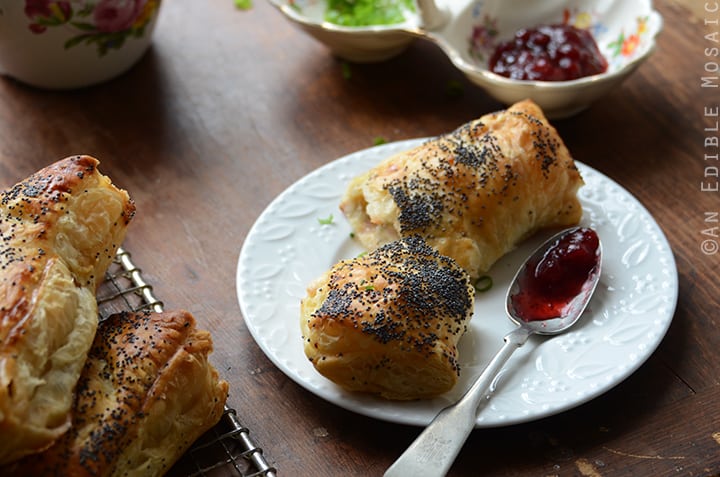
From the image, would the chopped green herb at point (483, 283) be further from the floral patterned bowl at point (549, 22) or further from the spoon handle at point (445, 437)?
the floral patterned bowl at point (549, 22)

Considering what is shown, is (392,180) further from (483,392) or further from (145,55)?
(145,55)

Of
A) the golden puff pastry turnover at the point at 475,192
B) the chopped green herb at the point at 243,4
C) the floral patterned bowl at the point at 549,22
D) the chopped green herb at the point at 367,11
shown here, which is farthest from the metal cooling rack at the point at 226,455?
the chopped green herb at the point at 243,4

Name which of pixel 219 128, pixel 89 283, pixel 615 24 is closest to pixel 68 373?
pixel 89 283

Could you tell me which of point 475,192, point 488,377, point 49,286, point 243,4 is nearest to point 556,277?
point 475,192

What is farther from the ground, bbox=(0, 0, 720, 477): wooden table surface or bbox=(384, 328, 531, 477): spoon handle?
bbox=(384, 328, 531, 477): spoon handle

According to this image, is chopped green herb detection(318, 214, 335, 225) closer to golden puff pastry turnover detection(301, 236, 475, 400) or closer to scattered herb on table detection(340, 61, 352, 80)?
golden puff pastry turnover detection(301, 236, 475, 400)

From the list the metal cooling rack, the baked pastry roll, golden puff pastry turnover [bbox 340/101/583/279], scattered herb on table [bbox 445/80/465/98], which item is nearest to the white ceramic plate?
golden puff pastry turnover [bbox 340/101/583/279]
